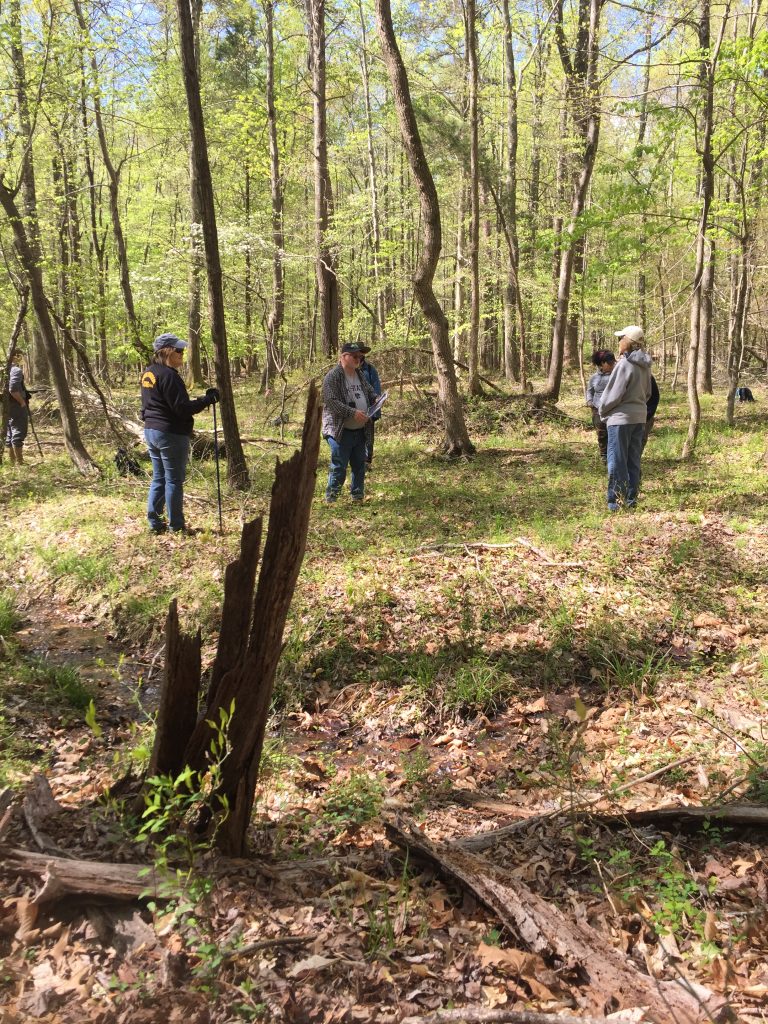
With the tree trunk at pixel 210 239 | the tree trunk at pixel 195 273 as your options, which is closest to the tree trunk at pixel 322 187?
the tree trunk at pixel 195 273

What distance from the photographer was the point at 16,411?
10766mm

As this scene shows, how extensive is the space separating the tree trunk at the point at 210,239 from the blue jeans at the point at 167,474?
148cm

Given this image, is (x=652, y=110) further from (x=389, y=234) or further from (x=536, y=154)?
(x=389, y=234)

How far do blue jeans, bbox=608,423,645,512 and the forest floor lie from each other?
31cm

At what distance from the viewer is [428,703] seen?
4.75 m

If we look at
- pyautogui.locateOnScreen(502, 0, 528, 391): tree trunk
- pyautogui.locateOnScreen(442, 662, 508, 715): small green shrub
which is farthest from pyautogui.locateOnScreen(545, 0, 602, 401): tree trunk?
pyautogui.locateOnScreen(442, 662, 508, 715): small green shrub

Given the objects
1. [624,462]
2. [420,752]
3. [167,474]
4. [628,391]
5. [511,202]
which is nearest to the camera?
[420,752]

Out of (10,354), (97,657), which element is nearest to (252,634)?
(97,657)

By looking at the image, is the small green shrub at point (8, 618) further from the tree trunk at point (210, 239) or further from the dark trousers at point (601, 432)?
the dark trousers at point (601, 432)

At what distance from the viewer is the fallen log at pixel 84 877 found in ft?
7.36

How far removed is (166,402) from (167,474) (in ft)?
2.86

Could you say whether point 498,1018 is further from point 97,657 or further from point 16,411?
point 16,411

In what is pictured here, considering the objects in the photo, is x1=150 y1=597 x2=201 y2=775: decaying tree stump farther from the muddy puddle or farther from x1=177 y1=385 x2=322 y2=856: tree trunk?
the muddy puddle

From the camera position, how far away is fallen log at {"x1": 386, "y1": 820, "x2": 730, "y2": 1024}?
6.66ft
